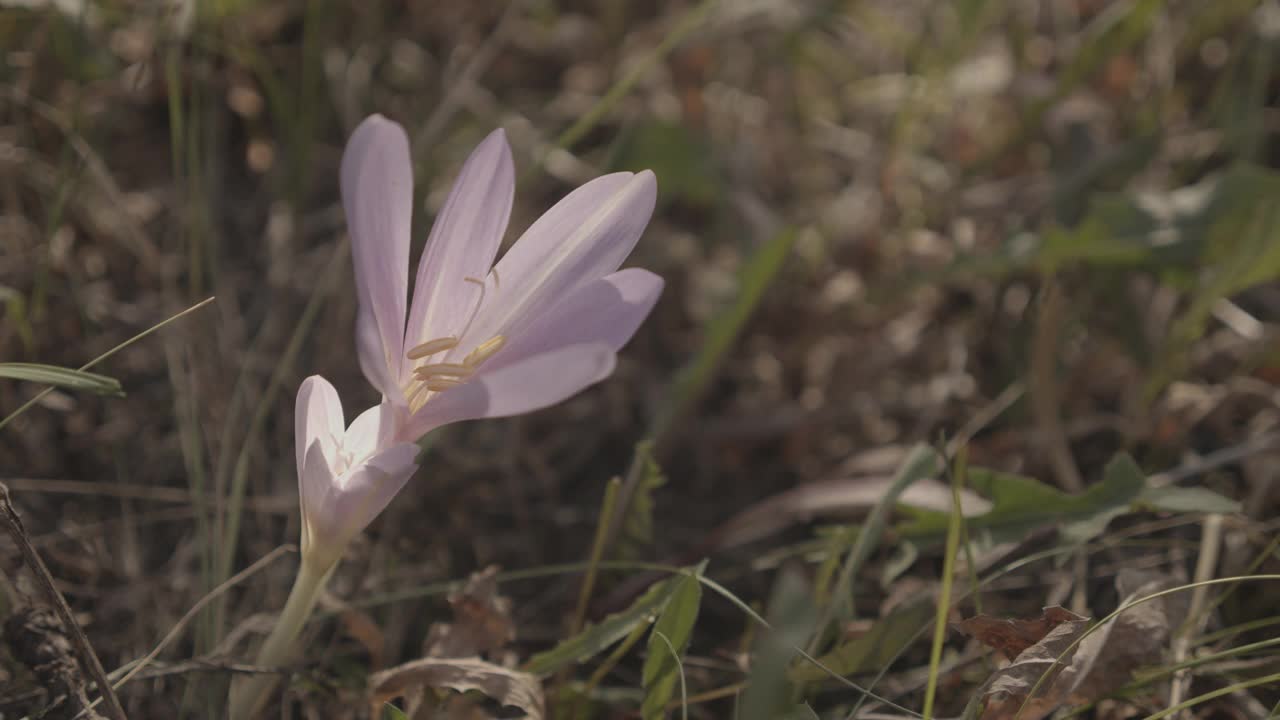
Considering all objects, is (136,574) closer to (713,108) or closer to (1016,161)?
(713,108)

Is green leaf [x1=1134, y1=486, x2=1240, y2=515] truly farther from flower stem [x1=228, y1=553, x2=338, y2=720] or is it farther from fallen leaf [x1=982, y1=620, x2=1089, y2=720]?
flower stem [x1=228, y1=553, x2=338, y2=720]

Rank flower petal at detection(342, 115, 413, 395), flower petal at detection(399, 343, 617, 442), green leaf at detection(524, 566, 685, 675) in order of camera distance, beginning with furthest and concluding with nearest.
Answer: green leaf at detection(524, 566, 685, 675) → flower petal at detection(342, 115, 413, 395) → flower petal at detection(399, 343, 617, 442)

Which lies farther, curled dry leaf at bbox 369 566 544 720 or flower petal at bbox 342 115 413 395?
curled dry leaf at bbox 369 566 544 720

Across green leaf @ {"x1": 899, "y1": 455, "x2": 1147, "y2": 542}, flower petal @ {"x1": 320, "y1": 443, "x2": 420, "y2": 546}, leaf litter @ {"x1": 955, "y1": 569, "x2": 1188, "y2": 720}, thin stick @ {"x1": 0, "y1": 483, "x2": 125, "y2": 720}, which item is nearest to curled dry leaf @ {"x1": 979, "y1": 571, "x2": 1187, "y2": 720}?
leaf litter @ {"x1": 955, "y1": 569, "x2": 1188, "y2": 720}

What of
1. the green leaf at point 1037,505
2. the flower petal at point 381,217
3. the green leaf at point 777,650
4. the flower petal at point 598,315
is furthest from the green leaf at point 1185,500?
the flower petal at point 381,217

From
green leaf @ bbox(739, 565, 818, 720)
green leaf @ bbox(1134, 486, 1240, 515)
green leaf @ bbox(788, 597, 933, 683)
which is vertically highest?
green leaf @ bbox(739, 565, 818, 720)
